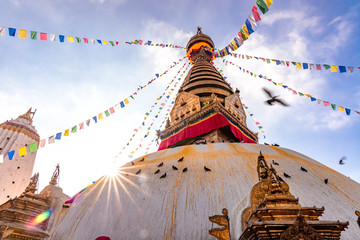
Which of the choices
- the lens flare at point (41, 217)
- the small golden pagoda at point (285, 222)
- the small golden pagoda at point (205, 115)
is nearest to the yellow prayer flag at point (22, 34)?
the lens flare at point (41, 217)

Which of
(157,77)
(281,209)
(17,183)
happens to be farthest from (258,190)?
(17,183)

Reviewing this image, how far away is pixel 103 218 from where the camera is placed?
538cm

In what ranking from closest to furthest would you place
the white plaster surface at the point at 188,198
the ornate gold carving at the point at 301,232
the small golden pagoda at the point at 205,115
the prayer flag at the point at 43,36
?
the ornate gold carving at the point at 301,232 < the white plaster surface at the point at 188,198 < the prayer flag at the point at 43,36 < the small golden pagoda at the point at 205,115

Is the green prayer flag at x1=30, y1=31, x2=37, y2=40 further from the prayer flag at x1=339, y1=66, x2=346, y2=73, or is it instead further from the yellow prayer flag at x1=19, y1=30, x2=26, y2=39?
the prayer flag at x1=339, y1=66, x2=346, y2=73

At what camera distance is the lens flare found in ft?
20.2

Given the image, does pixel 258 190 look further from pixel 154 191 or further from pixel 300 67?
pixel 300 67

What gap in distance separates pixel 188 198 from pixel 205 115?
7879mm

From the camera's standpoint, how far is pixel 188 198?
208 inches

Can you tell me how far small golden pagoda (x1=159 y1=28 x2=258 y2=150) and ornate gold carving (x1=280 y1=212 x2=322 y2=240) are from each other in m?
9.13

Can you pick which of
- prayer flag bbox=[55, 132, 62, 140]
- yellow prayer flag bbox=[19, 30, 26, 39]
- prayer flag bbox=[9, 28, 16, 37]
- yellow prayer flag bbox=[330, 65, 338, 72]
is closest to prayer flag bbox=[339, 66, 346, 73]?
yellow prayer flag bbox=[330, 65, 338, 72]

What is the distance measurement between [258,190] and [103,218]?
3.80 meters

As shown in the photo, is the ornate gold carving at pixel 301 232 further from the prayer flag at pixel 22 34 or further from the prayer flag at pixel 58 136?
the prayer flag at pixel 22 34

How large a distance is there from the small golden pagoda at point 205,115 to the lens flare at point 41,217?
7.50 meters

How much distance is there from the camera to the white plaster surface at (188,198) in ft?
15.4
